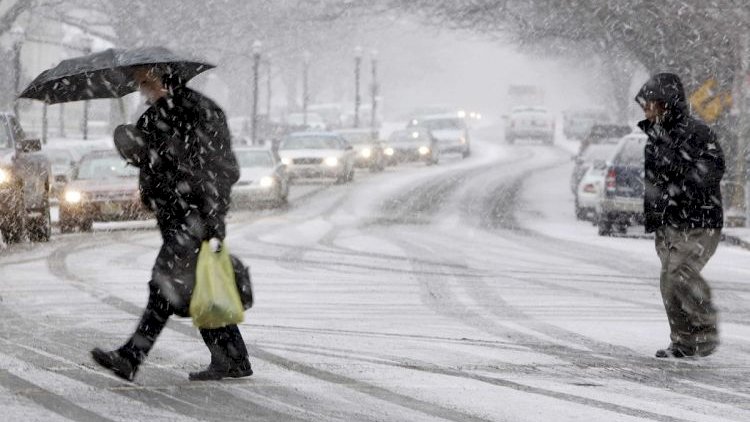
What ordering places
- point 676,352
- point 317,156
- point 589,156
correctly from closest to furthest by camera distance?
point 676,352, point 589,156, point 317,156

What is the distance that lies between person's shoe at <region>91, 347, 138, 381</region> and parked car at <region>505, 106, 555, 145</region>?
71.7 metres

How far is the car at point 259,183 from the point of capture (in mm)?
31938

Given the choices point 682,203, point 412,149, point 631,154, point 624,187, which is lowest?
point 412,149

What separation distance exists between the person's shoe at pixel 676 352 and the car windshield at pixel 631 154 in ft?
48.4

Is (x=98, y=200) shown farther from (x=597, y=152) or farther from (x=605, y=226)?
(x=597, y=152)

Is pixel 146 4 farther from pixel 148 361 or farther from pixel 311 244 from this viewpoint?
pixel 148 361

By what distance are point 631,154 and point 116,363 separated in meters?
17.6

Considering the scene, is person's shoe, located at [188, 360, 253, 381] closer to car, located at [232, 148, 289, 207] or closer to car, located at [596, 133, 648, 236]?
car, located at [596, 133, 648, 236]

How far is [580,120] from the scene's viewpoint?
8675cm

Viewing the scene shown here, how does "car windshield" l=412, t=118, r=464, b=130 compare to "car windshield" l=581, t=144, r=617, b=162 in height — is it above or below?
below

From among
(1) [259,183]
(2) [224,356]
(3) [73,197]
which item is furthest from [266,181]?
(2) [224,356]

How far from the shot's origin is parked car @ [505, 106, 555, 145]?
79.1 meters

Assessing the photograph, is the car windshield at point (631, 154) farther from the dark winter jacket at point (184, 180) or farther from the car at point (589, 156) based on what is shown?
the dark winter jacket at point (184, 180)

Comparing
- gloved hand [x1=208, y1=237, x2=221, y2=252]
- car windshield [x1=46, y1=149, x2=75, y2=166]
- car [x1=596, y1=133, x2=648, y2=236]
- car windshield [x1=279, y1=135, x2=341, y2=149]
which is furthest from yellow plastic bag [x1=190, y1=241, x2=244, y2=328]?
car windshield [x1=279, y1=135, x2=341, y2=149]
